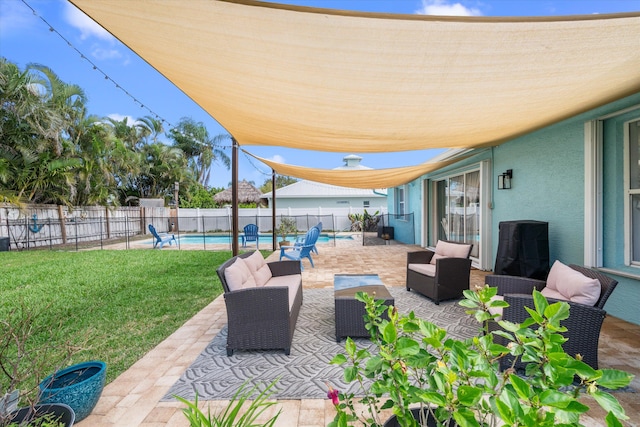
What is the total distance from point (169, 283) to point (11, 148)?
11334 millimetres

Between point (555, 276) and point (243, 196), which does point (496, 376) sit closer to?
point (555, 276)

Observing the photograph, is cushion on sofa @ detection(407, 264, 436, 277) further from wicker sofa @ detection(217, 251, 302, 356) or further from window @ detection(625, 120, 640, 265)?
wicker sofa @ detection(217, 251, 302, 356)

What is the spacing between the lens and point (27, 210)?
11.5m

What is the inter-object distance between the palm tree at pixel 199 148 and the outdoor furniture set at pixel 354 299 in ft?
85.9

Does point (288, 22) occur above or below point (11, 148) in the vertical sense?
below

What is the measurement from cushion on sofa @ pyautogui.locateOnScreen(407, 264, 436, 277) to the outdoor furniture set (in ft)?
0.47

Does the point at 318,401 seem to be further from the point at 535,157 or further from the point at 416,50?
the point at 535,157

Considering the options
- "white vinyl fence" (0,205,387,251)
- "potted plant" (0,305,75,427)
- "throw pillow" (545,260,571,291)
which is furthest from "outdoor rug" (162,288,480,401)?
"white vinyl fence" (0,205,387,251)

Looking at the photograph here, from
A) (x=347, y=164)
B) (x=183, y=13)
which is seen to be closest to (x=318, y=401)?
(x=183, y=13)

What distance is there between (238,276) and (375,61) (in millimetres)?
2373

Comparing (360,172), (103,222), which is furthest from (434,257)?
(103,222)

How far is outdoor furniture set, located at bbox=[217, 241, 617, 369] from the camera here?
2.42m

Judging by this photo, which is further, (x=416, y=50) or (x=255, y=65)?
(x=255, y=65)

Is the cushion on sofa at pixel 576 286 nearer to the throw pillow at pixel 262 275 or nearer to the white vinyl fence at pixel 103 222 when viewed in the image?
Answer: the throw pillow at pixel 262 275
